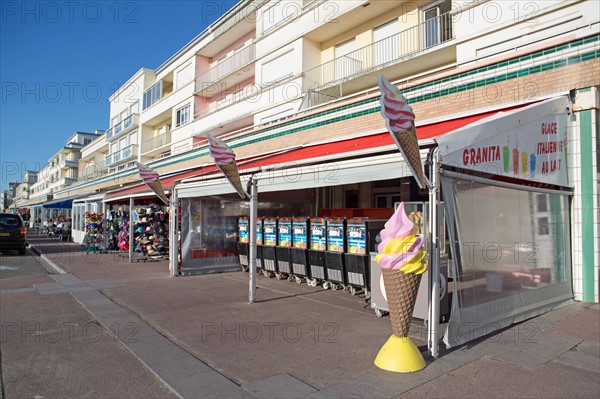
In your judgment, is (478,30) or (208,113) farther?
(208,113)

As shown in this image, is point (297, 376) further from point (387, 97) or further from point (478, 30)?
point (478, 30)

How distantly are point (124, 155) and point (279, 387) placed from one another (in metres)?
34.8

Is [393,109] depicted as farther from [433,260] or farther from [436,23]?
[436,23]

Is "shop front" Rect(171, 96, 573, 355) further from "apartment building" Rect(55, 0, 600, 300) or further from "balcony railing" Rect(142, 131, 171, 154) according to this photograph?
"balcony railing" Rect(142, 131, 171, 154)

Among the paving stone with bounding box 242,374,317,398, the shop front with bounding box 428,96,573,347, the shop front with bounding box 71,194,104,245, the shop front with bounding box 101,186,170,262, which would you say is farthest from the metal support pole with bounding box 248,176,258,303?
the shop front with bounding box 71,194,104,245

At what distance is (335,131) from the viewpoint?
12656mm

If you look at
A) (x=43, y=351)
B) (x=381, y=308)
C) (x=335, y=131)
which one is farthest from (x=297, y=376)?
(x=335, y=131)

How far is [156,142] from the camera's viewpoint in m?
31.5

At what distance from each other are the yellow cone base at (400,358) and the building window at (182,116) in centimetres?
2303

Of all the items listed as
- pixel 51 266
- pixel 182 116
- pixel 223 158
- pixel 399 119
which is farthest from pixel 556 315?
pixel 182 116

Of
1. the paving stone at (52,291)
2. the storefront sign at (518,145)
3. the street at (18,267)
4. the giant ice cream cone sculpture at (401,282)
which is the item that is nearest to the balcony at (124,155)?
the street at (18,267)

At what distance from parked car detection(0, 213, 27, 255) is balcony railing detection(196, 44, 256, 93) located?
11.6 m

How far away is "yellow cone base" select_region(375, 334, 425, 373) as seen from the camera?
4.37 meters

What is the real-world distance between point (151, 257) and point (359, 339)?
11.8 m
